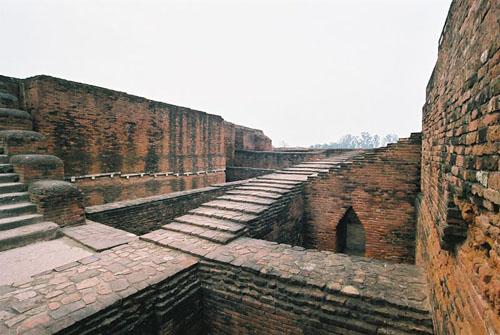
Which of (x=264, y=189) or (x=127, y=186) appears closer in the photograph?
(x=264, y=189)

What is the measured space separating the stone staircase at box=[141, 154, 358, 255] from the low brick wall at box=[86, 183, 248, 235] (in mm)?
1611

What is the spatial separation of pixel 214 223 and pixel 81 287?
2346 mm

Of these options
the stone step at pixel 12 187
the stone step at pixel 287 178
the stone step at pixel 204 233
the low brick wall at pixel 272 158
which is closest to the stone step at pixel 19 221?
the stone step at pixel 12 187

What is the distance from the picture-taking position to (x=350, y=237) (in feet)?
37.2

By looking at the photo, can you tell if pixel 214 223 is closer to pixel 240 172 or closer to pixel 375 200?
pixel 375 200

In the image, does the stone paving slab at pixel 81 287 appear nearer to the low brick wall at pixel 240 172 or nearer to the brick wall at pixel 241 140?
the low brick wall at pixel 240 172

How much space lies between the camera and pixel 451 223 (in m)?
1.86

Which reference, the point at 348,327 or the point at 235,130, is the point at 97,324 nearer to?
the point at 348,327

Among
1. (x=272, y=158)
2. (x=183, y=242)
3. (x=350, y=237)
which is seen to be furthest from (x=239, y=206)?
(x=272, y=158)

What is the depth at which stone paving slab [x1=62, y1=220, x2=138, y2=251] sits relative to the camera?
4.08m

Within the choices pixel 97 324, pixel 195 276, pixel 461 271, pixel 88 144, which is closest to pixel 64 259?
pixel 97 324

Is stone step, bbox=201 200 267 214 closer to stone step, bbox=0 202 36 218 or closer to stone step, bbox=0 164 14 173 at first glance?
stone step, bbox=0 202 36 218

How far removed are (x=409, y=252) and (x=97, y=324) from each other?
263 inches

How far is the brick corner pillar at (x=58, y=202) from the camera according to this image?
186 inches
